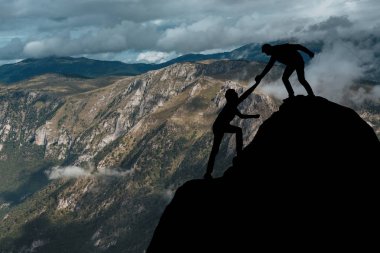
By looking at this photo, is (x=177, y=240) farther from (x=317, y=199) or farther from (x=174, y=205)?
(x=317, y=199)

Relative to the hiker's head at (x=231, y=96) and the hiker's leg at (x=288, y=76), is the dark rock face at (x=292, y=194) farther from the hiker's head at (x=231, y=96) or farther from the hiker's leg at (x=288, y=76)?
the hiker's leg at (x=288, y=76)

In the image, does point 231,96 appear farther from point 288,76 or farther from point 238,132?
point 288,76

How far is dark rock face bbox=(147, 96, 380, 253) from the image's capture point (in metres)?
35.0

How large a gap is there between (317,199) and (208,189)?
9533 millimetres

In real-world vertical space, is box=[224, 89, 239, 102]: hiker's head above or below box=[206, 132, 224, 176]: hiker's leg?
Answer: above

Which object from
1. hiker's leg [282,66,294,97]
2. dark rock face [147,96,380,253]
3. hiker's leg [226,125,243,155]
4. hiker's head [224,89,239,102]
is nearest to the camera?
dark rock face [147,96,380,253]

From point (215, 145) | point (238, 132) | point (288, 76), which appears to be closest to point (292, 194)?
point (238, 132)

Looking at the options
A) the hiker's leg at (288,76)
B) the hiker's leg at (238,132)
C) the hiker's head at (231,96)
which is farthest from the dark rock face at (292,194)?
the hiker's leg at (288,76)

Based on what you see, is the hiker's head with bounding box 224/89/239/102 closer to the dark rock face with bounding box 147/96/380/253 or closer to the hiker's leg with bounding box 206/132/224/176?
the hiker's leg with bounding box 206/132/224/176

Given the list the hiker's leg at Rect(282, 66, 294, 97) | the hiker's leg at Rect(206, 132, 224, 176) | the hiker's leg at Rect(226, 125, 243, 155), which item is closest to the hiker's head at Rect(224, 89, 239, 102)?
the hiker's leg at Rect(226, 125, 243, 155)

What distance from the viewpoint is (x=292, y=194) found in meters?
36.8

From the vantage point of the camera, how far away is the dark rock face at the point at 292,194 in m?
35.0

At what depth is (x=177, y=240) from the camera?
3994 centimetres

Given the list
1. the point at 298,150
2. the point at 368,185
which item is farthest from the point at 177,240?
the point at 368,185
